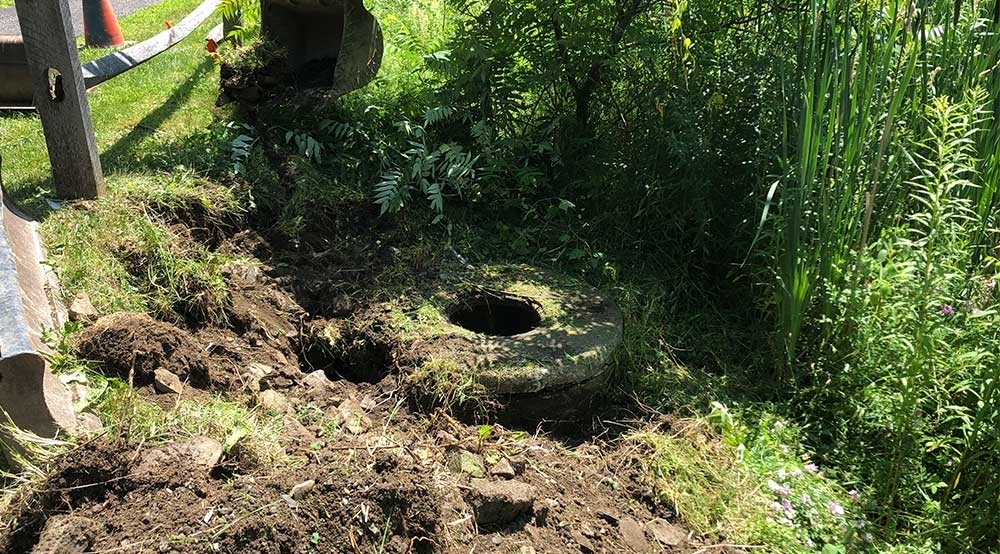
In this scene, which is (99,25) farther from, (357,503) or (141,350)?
(357,503)

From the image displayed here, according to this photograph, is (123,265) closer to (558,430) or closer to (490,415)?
(490,415)

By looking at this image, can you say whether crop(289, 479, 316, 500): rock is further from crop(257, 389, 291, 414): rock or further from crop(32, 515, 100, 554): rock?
crop(257, 389, 291, 414): rock

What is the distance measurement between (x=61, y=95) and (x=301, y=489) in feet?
8.81

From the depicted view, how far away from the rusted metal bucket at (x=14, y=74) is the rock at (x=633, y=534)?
14.4 feet

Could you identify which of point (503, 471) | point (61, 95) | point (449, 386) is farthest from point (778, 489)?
point (61, 95)

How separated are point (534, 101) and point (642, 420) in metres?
2.30

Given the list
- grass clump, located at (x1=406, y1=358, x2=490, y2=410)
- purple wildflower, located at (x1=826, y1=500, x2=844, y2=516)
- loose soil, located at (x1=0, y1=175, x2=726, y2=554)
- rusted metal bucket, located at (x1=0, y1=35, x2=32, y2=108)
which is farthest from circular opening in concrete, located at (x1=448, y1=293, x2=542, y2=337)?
rusted metal bucket, located at (x1=0, y1=35, x2=32, y2=108)

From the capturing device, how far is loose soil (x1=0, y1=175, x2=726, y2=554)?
248 centimetres

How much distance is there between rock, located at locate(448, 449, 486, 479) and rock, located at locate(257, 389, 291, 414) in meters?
0.72

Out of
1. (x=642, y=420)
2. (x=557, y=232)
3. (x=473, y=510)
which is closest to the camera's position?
(x=473, y=510)

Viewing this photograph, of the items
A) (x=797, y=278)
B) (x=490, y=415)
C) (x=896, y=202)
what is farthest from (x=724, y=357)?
(x=490, y=415)

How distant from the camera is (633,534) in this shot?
311cm

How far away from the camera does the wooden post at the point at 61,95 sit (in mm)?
4017

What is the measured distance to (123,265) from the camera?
385cm
